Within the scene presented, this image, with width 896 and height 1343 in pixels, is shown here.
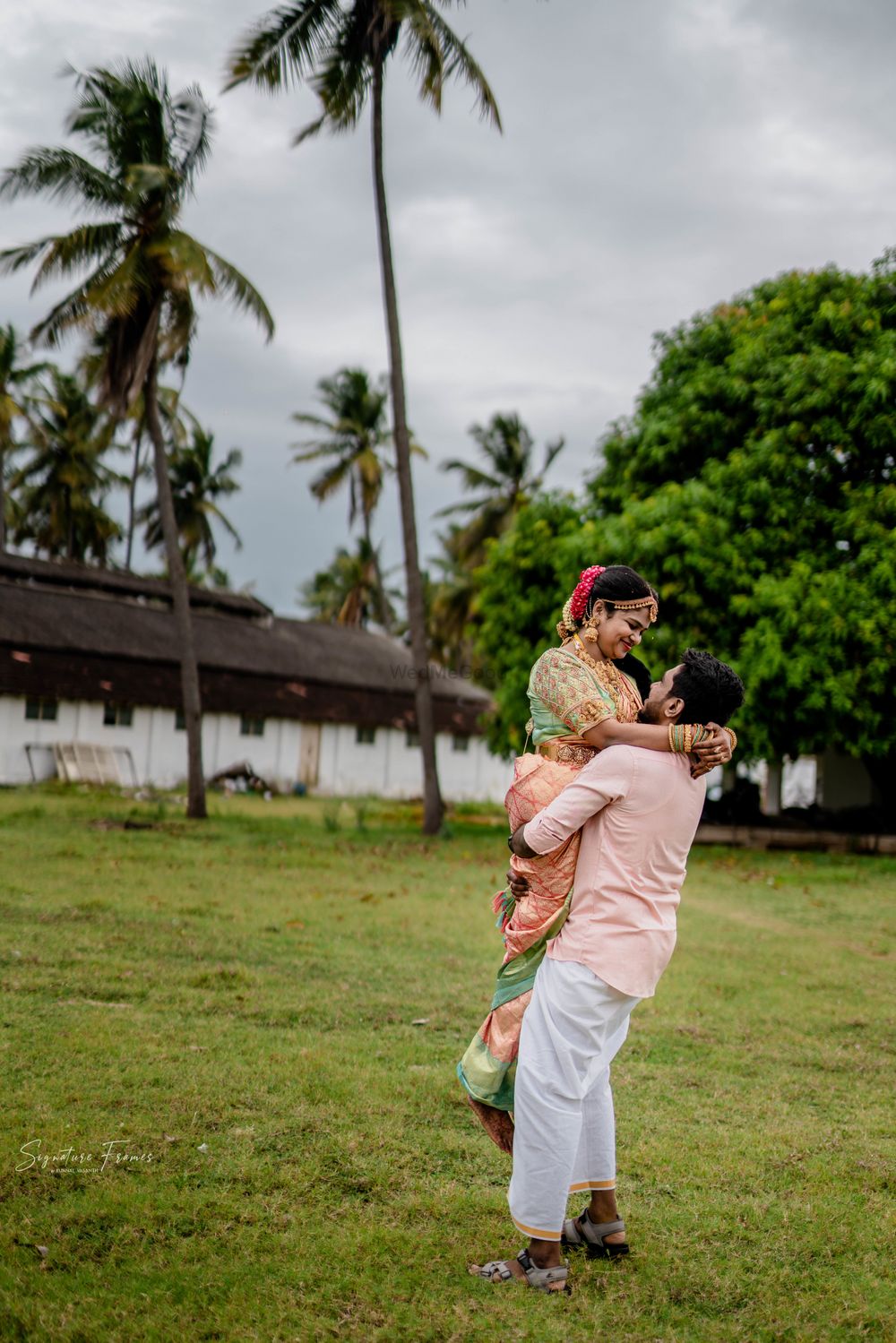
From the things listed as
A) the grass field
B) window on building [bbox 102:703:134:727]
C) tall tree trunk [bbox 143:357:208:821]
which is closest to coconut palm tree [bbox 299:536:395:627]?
window on building [bbox 102:703:134:727]

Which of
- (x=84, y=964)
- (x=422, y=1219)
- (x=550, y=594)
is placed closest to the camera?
(x=422, y=1219)

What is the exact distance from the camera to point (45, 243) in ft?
63.9

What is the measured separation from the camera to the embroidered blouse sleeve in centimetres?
352

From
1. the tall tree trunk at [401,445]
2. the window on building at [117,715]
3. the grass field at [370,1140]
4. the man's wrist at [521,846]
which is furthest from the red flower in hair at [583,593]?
the window on building at [117,715]

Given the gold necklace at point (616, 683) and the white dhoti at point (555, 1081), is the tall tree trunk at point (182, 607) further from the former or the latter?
the white dhoti at point (555, 1081)

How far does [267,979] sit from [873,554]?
1253 centimetres

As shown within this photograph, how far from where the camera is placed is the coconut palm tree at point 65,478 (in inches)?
1575

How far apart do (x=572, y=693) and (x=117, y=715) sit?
27.7 metres

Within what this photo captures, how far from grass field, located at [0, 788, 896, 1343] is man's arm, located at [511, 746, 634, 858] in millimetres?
1355

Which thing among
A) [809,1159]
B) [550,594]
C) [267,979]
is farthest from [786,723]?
[809,1159]

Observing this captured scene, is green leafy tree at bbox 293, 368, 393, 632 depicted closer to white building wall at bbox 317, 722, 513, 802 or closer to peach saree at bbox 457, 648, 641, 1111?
white building wall at bbox 317, 722, 513, 802

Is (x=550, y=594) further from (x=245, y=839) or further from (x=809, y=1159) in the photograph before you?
(x=809, y=1159)

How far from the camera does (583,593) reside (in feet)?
12.4

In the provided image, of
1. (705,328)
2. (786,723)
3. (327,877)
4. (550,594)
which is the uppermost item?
(705,328)
